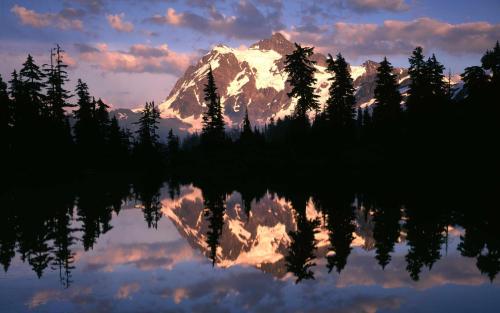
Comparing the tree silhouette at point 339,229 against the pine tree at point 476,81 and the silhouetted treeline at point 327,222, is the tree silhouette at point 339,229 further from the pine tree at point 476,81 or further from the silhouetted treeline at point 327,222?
the pine tree at point 476,81

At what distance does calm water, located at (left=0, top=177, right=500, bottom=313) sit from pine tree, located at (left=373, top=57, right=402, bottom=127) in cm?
A: 3320

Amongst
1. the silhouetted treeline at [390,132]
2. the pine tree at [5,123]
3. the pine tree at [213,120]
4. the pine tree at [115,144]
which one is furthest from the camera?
the pine tree at [115,144]

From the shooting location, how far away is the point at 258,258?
1532 cm

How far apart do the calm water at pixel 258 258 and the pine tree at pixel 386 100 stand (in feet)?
109

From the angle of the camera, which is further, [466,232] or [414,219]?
[414,219]

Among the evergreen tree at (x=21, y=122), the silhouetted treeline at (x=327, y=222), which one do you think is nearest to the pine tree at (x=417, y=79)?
the silhouetted treeline at (x=327, y=222)

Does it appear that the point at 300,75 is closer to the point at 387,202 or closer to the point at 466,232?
the point at 387,202

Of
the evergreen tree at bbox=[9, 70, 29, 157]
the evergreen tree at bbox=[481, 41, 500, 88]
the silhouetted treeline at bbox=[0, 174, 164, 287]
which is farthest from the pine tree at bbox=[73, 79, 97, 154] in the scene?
the evergreen tree at bbox=[481, 41, 500, 88]

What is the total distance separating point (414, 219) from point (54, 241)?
1456 centimetres

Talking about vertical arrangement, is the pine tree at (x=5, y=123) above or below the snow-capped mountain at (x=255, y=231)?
above

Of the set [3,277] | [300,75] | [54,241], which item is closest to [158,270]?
[3,277]

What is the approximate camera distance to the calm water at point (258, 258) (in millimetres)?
10375

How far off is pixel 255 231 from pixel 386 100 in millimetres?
44975

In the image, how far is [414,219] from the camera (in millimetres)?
20234
